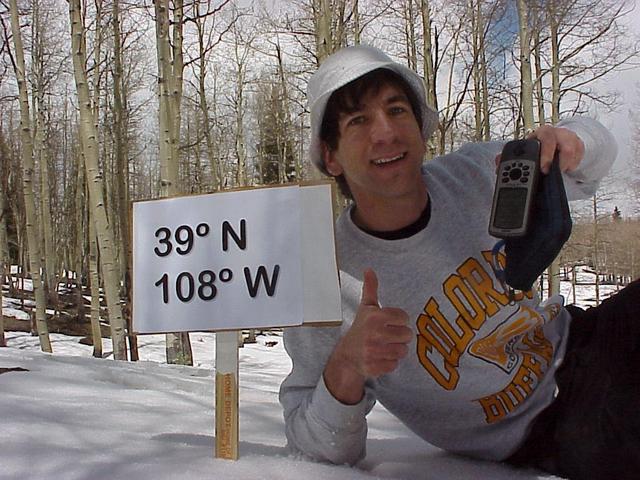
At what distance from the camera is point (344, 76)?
1.17 meters

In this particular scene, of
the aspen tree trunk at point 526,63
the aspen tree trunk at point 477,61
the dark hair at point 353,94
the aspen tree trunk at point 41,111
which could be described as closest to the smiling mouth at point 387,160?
the dark hair at point 353,94

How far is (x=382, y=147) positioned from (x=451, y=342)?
0.42 meters

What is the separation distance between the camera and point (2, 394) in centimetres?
178

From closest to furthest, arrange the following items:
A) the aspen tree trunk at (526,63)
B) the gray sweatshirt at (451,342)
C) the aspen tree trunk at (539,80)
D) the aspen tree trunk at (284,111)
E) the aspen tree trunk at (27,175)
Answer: the gray sweatshirt at (451,342) < the aspen tree trunk at (27,175) < the aspen tree trunk at (526,63) < the aspen tree trunk at (539,80) < the aspen tree trunk at (284,111)

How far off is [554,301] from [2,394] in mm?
1657

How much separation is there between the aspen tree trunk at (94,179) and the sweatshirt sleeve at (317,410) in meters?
4.33

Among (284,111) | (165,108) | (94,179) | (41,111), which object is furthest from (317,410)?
(284,111)

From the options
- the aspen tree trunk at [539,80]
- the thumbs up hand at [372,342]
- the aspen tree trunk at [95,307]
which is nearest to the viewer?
the thumbs up hand at [372,342]

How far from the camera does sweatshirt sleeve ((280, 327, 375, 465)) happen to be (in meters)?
1.05

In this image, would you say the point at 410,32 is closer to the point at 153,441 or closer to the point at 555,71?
the point at 555,71

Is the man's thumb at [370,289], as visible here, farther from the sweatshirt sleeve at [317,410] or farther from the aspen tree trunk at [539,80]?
the aspen tree trunk at [539,80]

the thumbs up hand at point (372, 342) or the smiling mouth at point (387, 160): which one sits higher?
the smiling mouth at point (387, 160)

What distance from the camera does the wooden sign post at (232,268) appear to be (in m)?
1.04

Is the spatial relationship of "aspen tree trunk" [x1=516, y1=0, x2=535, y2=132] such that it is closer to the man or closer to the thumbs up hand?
the man
